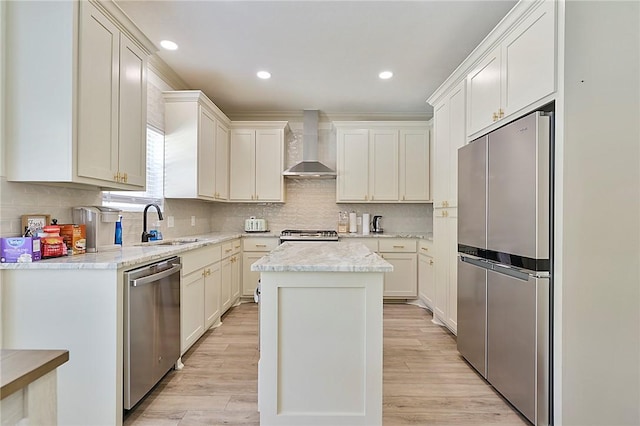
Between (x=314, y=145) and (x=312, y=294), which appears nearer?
(x=312, y=294)

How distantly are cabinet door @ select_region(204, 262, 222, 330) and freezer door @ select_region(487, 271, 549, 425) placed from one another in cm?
241

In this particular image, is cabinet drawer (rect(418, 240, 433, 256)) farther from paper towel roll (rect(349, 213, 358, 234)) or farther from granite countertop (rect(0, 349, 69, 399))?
granite countertop (rect(0, 349, 69, 399))

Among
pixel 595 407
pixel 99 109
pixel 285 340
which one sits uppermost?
pixel 99 109

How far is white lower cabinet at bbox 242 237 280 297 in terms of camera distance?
428 cm

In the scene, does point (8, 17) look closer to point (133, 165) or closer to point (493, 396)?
point (133, 165)

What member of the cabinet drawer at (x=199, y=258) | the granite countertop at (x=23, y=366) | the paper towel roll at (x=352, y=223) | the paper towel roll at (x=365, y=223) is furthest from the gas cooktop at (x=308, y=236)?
the granite countertop at (x=23, y=366)

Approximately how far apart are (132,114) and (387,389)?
265cm

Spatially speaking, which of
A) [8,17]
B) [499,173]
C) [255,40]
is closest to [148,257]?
[8,17]

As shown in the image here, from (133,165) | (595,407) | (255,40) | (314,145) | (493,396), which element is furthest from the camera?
(314,145)

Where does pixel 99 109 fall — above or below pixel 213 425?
above

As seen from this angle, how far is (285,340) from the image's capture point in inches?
66.5

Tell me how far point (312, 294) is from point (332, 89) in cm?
296

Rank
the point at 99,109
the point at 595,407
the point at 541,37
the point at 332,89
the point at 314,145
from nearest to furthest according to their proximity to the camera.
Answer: the point at 595,407
the point at 541,37
the point at 99,109
the point at 332,89
the point at 314,145

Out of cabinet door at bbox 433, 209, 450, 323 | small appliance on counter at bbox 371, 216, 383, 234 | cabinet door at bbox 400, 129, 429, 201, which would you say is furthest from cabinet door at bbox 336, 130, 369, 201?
cabinet door at bbox 433, 209, 450, 323
